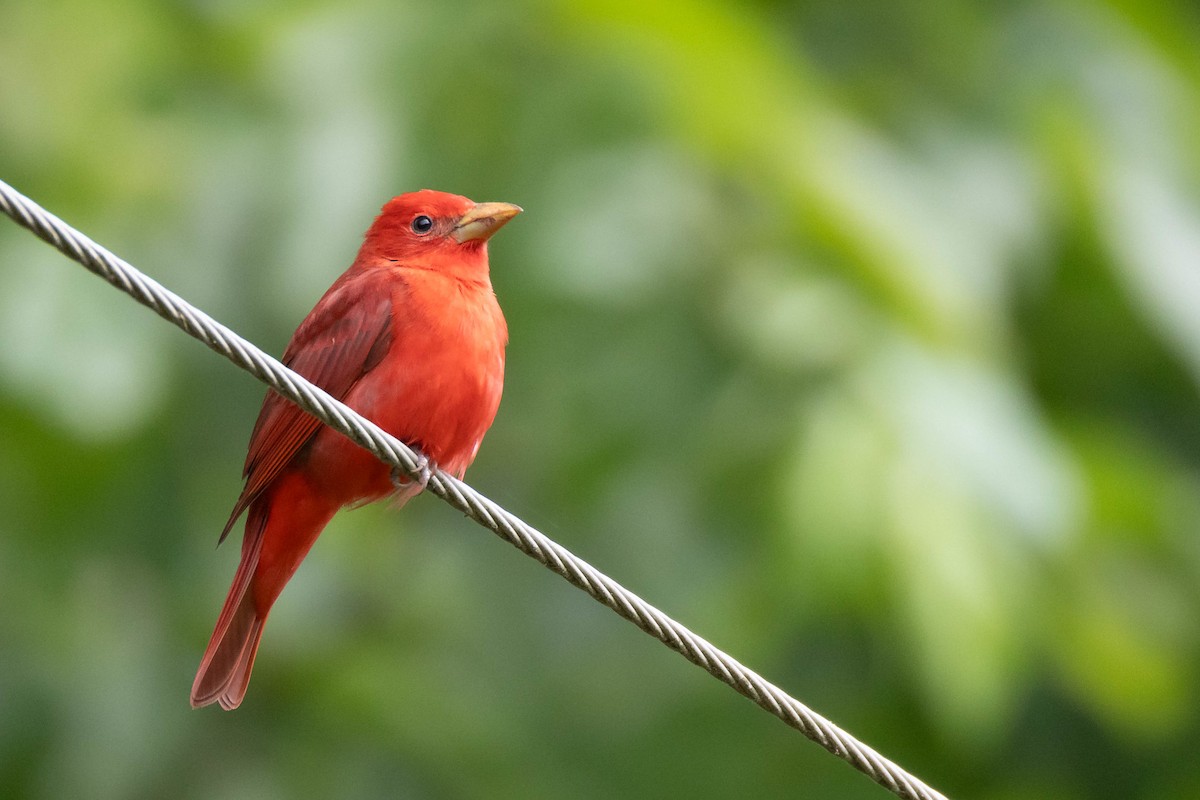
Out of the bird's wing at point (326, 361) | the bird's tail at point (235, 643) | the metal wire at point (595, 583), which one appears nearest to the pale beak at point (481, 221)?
the bird's wing at point (326, 361)

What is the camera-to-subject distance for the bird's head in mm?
5184

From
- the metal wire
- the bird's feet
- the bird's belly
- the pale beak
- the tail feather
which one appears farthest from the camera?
the pale beak

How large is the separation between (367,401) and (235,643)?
2.69ft

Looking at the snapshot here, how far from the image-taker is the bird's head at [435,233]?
518cm

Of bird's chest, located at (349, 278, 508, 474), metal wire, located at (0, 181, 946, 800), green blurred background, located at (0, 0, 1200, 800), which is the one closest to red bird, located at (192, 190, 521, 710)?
bird's chest, located at (349, 278, 508, 474)

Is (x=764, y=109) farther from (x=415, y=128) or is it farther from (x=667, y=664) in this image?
(x=667, y=664)

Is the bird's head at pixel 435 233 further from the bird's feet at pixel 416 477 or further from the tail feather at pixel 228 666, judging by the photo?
the tail feather at pixel 228 666

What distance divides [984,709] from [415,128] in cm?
245

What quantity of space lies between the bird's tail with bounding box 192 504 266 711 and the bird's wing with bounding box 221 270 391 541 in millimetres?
99

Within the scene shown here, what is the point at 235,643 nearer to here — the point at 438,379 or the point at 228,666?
the point at 228,666

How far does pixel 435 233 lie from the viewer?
17.5 feet

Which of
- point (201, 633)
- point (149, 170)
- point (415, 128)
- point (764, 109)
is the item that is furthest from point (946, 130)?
point (201, 633)

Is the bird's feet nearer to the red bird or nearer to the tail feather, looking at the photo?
the red bird

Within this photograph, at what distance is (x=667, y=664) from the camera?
820 centimetres
